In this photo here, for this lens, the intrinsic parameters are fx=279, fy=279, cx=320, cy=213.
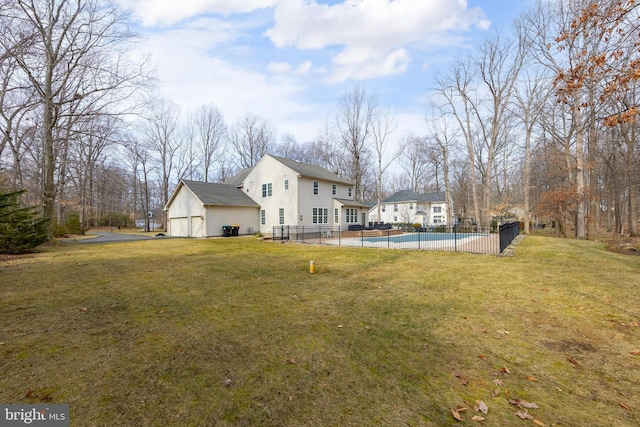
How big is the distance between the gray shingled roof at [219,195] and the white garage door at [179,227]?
3.03 metres

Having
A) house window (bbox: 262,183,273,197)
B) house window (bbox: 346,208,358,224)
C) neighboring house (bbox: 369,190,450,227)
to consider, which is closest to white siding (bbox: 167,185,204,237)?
house window (bbox: 262,183,273,197)

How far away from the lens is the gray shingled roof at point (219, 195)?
24.1 metres

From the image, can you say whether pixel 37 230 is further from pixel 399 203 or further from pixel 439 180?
pixel 439 180

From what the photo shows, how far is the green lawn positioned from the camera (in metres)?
2.52

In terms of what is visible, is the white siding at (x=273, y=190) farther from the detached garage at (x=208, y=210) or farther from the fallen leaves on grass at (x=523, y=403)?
the fallen leaves on grass at (x=523, y=403)

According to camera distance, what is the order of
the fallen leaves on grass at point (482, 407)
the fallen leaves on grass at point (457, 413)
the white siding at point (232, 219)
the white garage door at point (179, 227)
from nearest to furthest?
the fallen leaves on grass at point (457, 413) → the fallen leaves on grass at point (482, 407) → the white siding at point (232, 219) → the white garage door at point (179, 227)

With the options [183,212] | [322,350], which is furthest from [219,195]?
[322,350]

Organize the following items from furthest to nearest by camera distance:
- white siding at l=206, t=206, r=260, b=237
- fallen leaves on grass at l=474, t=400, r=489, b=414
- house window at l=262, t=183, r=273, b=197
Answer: house window at l=262, t=183, r=273, b=197 → white siding at l=206, t=206, r=260, b=237 → fallen leaves on grass at l=474, t=400, r=489, b=414

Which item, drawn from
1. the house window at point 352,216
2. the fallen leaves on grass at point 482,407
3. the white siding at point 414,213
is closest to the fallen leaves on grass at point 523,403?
the fallen leaves on grass at point 482,407

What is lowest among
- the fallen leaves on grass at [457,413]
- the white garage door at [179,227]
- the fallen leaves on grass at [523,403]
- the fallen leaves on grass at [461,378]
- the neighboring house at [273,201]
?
the fallen leaves on grass at [523,403]

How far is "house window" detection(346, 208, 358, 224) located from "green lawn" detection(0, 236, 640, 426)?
834 inches

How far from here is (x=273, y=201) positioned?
25594 millimetres

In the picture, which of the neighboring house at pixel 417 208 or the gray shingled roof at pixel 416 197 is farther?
the gray shingled roof at pixel 416 197

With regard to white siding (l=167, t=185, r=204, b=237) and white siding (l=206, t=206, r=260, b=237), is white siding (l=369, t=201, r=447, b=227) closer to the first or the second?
white siding (l=206, t=206, r=260, b=237)
